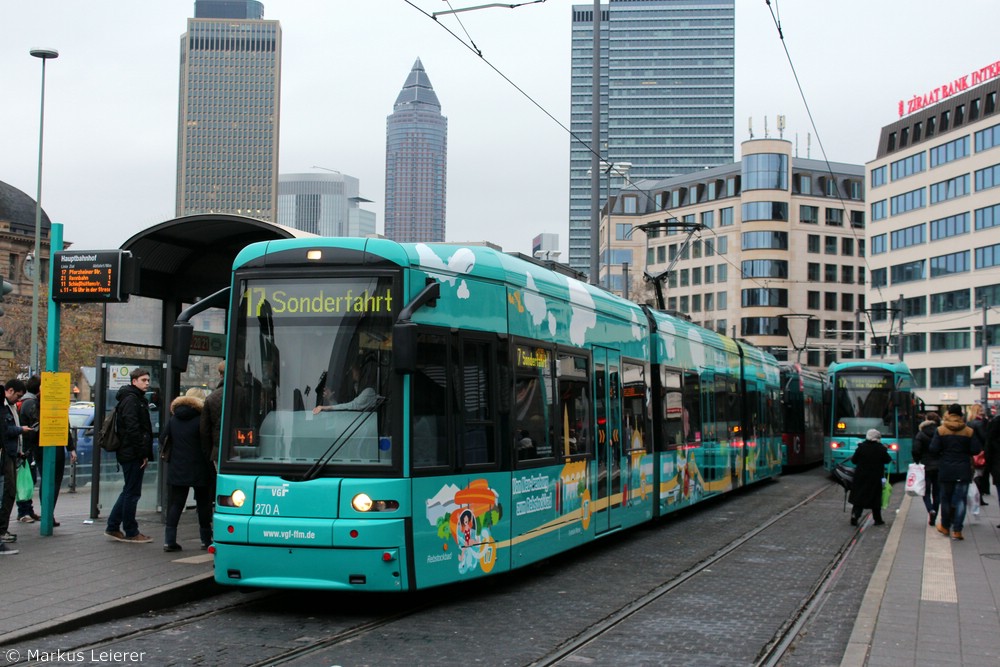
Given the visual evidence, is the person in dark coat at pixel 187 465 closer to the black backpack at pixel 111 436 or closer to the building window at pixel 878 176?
the black backpack at pixel 111 436

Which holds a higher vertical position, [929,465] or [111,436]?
[111,436]

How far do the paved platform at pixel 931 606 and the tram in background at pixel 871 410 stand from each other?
1219 cm

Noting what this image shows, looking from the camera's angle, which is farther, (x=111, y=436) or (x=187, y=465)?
(x=111, y=436)

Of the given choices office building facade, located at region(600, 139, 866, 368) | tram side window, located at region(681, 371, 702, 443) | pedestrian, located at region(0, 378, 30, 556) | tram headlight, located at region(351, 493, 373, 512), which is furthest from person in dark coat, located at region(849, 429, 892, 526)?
office building facade, located at region(600, 139, 866, 368)

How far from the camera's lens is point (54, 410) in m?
11.8

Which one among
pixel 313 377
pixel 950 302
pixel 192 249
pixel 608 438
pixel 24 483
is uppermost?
pixel 950 302

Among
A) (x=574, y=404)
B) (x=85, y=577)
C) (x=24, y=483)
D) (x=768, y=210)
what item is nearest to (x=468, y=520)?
(x=574, y=404)

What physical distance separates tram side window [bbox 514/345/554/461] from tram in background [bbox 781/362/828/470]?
18.6 metres

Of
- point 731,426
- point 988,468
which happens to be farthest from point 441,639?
point 731,426

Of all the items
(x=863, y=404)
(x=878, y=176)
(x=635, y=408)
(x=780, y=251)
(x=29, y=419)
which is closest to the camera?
(x=29, y=419)

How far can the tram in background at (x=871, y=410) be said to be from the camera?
26938mm

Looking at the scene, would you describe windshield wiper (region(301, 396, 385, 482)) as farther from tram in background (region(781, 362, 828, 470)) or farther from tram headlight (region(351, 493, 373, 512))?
tram in background (region(781, 362, 828, 470))

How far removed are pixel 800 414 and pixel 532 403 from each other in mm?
22613

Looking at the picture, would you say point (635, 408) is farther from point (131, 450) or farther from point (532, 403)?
point (131, 450)
